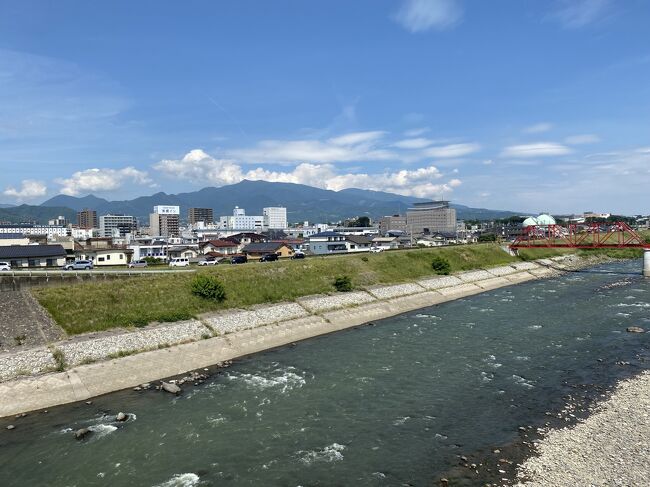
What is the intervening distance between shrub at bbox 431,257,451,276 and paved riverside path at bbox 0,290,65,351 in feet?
179

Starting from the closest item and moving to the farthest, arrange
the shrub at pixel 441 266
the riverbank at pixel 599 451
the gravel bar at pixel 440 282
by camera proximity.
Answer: the riverbank at pixel 599 451
the gravel bar at pixel 440 282
the shrub at pixel 441 266

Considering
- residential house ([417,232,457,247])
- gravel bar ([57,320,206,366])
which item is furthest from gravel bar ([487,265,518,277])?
gravel bar ([57,320,206,366])

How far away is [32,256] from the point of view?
189 feet

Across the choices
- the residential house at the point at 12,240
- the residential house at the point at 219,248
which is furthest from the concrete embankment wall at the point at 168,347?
the residential house at the point at 12,240

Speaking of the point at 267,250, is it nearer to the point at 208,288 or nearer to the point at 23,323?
the point at 208,288

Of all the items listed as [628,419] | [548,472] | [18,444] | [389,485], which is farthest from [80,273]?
[628,419]

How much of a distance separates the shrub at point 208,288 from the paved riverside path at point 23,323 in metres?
12.9

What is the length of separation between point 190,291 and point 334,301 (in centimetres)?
1577

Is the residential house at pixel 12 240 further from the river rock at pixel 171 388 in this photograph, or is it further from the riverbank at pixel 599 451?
the riverbank at pixel 599 451

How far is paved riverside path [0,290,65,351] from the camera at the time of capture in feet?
99.9

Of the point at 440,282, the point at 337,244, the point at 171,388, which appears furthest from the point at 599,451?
the point at 337,244

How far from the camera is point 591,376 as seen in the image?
28.0m

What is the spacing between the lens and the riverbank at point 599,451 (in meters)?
16.4

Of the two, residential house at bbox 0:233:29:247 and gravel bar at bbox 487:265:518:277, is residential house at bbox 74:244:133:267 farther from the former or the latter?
gravel bar at bbox 487:265:518:277
